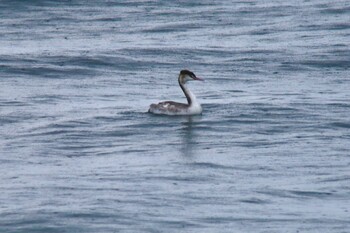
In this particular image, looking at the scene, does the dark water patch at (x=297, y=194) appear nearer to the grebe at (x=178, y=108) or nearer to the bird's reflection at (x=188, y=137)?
the bird's reflection at (x=188, y=137)

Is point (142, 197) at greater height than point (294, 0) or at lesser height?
lesser

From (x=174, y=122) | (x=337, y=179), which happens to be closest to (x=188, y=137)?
(x=174, y=122)

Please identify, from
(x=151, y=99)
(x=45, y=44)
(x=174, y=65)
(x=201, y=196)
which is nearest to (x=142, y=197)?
(x=201, y=196)

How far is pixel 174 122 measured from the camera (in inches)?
1057

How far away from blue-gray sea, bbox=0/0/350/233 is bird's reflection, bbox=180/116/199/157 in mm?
68

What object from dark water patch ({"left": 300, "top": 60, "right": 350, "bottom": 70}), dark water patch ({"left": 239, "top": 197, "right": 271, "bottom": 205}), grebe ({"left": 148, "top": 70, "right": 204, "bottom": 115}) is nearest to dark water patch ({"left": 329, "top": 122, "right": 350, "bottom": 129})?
grebe ({"left": 148, "top": 70, "right": 204, "bottom": 115})

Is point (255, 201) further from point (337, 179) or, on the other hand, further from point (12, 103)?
point (12, 103)

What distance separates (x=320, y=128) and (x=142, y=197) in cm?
660

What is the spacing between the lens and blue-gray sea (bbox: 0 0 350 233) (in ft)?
63.1

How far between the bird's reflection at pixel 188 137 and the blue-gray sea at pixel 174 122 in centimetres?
7

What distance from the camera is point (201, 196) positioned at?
19969 mm

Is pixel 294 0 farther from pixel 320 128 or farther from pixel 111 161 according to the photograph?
pixel 111 161

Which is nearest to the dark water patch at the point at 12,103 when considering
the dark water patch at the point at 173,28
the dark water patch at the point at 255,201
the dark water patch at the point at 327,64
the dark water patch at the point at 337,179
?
the dark water patch at the point at 327,64

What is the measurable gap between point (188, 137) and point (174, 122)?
178 centimetres
